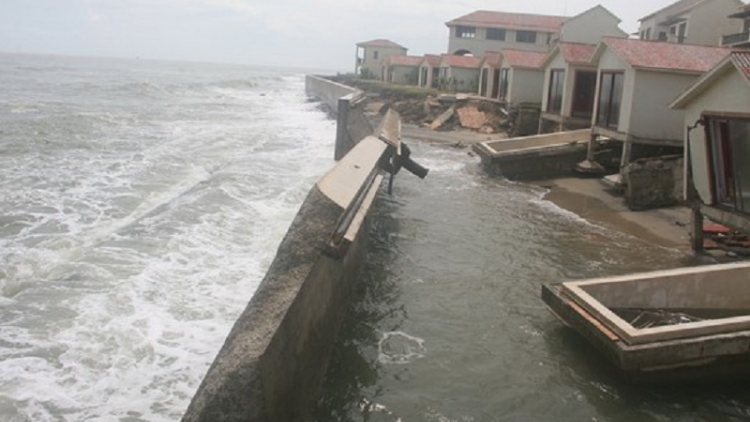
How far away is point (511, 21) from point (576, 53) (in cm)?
3906

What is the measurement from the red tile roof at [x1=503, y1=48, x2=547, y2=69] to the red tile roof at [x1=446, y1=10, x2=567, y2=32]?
26.0 m

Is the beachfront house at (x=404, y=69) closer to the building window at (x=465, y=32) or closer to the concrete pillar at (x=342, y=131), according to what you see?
the building window at (x=465, y=32)

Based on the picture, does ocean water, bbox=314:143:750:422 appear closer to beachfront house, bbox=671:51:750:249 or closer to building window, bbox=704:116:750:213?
beachfront house, bbox=671:51:750:249

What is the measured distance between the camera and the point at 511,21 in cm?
6191

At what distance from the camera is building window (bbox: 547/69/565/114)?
26.7 metres

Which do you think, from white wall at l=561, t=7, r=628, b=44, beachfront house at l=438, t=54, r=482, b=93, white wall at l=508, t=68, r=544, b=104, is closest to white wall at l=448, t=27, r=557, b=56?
beachfront house at l=438, t=54, r=482, b=93

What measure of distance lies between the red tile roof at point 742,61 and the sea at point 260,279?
371 cm

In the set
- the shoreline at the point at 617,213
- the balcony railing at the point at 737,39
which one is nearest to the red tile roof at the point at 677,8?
the balcony railing at the point at 737,39

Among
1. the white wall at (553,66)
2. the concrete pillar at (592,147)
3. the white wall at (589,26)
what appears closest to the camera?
the concrete pillar at (592,147)

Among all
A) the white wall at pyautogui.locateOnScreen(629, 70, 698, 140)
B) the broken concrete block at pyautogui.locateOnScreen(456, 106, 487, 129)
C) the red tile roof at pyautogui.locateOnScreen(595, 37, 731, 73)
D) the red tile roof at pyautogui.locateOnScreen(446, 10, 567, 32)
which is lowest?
the broken concrete block at pyautogui.locateOnScreen(456, 106, 487, 129)

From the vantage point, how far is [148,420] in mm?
5758

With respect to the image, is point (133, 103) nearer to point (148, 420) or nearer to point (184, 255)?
point (184, 255)

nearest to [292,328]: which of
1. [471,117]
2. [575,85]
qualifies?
[575,85]

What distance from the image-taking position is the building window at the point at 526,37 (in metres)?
60.9
